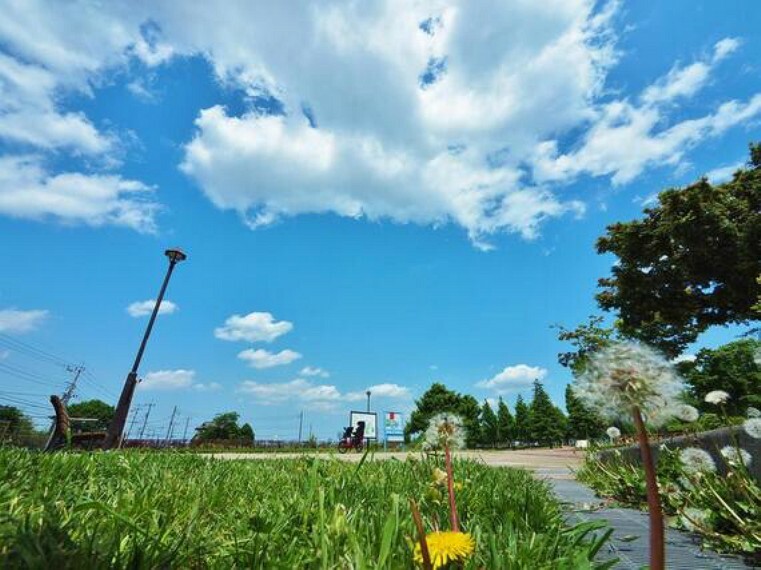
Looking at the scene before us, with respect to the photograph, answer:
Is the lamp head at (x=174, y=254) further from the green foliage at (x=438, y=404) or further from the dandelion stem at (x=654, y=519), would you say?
the green foliage at (x=438, y=404)

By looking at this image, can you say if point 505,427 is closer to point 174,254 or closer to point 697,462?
point 174,254

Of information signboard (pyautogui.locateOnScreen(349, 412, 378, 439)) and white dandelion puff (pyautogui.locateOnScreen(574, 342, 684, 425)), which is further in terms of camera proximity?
information signboard (pyautogui.locateOnScreen(349, 412, 378, 439))

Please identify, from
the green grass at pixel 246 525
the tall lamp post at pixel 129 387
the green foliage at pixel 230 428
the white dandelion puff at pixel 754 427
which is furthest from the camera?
the green foliage at pixel 230 428

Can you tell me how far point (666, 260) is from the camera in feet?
63.8

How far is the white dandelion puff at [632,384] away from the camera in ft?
2.93

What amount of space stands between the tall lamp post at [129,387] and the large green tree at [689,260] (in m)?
19.3

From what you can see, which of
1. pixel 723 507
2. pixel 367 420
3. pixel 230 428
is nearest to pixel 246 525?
A: pixel 723 507

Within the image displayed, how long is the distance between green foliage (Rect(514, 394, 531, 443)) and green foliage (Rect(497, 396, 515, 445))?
93 cm

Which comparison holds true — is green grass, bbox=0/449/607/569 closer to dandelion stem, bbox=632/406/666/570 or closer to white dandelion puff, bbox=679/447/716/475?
dandelion stem, bbox=632/406/666/570

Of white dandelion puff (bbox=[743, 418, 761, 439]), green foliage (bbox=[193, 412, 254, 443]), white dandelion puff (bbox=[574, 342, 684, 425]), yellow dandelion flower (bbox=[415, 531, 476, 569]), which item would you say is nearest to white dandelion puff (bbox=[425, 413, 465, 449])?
yellow dandelion flower (bbox=[415, 531, 476, 569])

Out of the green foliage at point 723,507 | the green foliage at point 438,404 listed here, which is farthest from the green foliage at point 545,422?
the green foliage at point 723,507

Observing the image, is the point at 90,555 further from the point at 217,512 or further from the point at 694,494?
the point at 694,494

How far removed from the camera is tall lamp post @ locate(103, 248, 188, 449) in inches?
449

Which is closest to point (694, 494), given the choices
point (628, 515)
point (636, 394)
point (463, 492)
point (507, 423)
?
point (628, 515)
